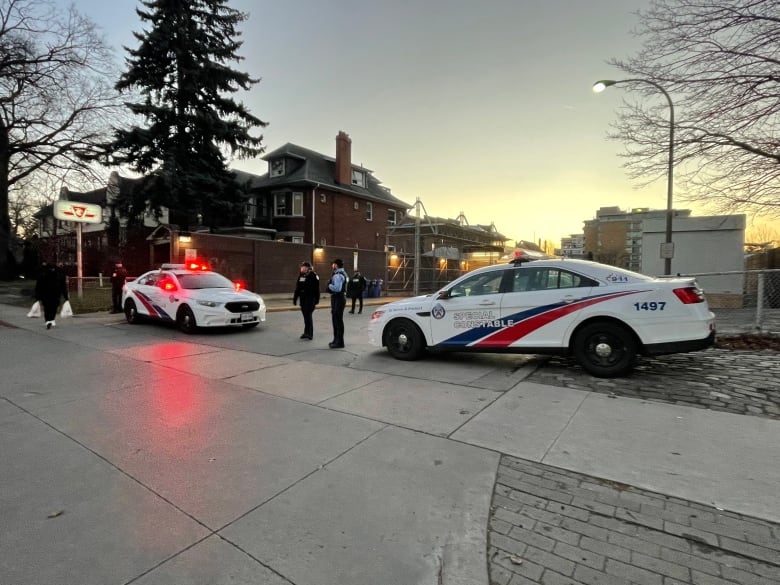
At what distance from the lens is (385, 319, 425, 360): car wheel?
7066 millimetres

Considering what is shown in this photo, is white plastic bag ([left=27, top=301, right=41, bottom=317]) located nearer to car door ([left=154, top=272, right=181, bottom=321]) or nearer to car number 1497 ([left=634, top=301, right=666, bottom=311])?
car door ([left=154, top=272, right=181, bottom=321])

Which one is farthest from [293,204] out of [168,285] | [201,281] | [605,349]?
[605,349]

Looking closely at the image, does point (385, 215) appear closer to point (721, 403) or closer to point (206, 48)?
point (206, 48)

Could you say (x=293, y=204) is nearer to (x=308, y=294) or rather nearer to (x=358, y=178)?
(x=358, y=178)

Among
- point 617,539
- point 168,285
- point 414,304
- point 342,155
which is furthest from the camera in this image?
point 342,155

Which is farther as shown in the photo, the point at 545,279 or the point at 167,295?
the point at 167,295

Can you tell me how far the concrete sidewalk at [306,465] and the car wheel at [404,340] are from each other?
925mm

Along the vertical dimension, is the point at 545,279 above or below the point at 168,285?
above

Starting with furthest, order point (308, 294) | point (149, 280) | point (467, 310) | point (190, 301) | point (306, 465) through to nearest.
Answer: point (149, 280), point (190, 301), point (308, 294), point (467, 310), point (306, 465)

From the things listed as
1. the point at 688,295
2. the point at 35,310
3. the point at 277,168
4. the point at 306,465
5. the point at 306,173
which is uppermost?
the point at 277,168

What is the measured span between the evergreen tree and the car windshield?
1406 cm

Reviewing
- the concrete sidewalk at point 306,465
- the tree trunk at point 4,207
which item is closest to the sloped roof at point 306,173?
the tree trunk at point 4,207

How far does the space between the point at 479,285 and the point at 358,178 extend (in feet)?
102

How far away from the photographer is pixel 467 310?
21.7 ft
